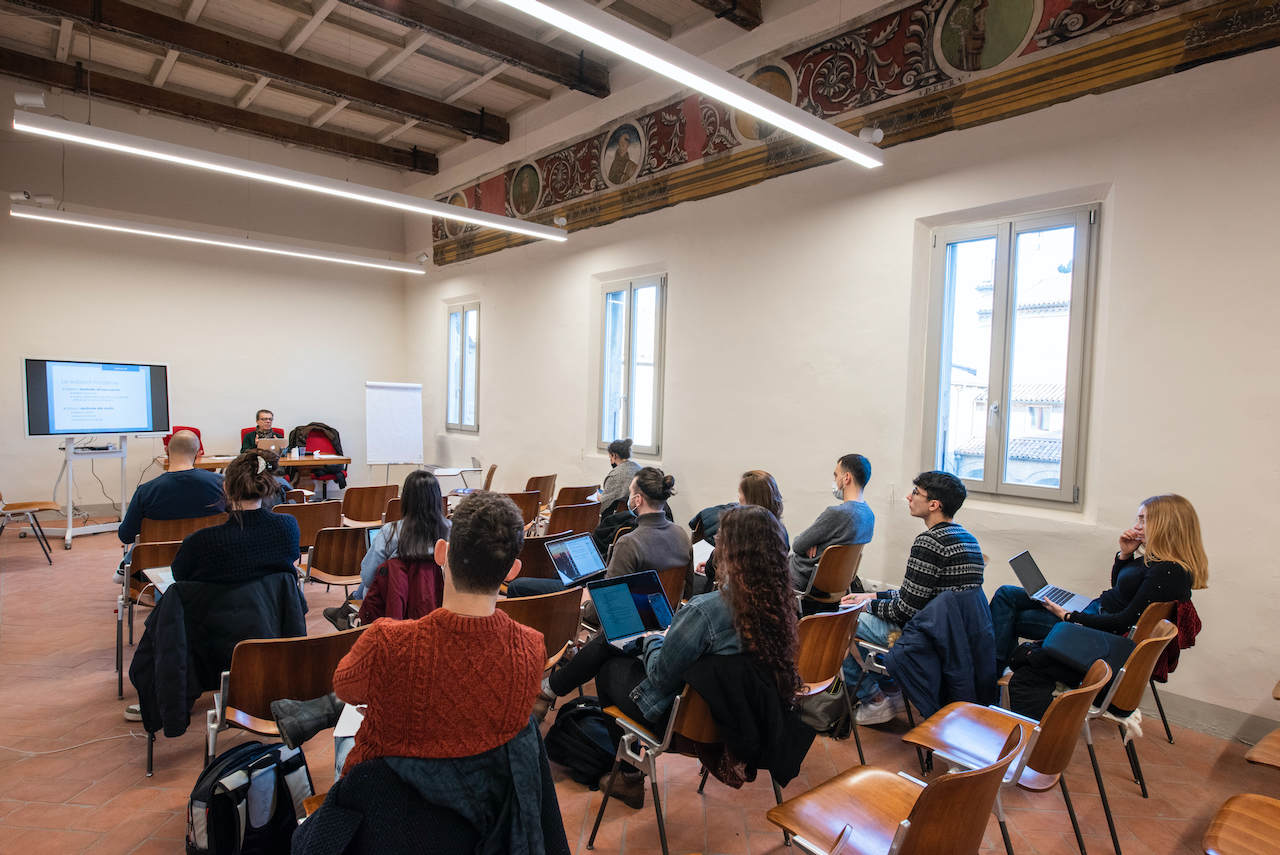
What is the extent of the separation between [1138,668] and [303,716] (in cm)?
269

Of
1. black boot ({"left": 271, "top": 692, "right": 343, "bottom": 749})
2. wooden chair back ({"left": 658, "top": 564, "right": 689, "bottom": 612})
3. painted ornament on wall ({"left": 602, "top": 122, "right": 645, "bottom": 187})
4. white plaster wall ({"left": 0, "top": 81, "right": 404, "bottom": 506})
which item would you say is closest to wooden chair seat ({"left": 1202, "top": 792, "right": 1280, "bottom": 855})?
wooden chair back ({"left": 658, "top": 564, "right": 689, "bottom": 612})

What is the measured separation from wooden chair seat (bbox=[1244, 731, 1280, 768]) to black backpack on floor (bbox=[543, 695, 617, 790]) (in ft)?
6.55

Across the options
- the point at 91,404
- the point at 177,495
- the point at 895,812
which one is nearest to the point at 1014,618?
the point at 895,812

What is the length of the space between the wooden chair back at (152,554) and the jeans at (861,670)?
315cm


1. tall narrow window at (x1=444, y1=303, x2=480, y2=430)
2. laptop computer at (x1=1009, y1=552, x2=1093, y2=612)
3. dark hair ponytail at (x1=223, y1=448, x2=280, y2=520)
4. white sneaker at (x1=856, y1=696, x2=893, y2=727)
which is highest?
tall narrow window at (x1=444, y1=303, x2=480, y2=430)

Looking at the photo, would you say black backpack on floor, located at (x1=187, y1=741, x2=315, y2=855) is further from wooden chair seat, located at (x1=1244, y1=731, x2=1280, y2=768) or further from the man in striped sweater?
wooden chair seat, located at (x1=1244, y1=731, x2=1280, y2=768)

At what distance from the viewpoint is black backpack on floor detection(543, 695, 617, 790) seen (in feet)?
8.45

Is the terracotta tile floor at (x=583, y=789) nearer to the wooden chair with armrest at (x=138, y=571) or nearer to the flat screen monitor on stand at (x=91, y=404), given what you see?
the wooden chair with armrest at (x=138, y=571)

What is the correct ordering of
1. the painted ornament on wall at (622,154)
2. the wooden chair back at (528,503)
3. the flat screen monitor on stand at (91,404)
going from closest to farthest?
the wooden chair back at (528,503)
the painted ornament on wall at (622,154)
the flat screen monitor on stand at (91,404)

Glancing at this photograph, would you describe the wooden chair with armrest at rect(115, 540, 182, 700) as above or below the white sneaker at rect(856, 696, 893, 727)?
above

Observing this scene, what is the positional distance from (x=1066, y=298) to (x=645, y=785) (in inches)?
132

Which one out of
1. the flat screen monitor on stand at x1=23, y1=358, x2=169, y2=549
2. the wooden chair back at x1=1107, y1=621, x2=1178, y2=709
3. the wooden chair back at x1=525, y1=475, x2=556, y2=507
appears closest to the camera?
the wooden chair back at x1=1107, y1=621, x2=1178, y2=709

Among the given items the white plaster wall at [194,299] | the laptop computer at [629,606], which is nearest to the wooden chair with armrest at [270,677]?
the laptop computer at [629,606]

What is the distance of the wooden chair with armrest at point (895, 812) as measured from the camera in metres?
1.39
